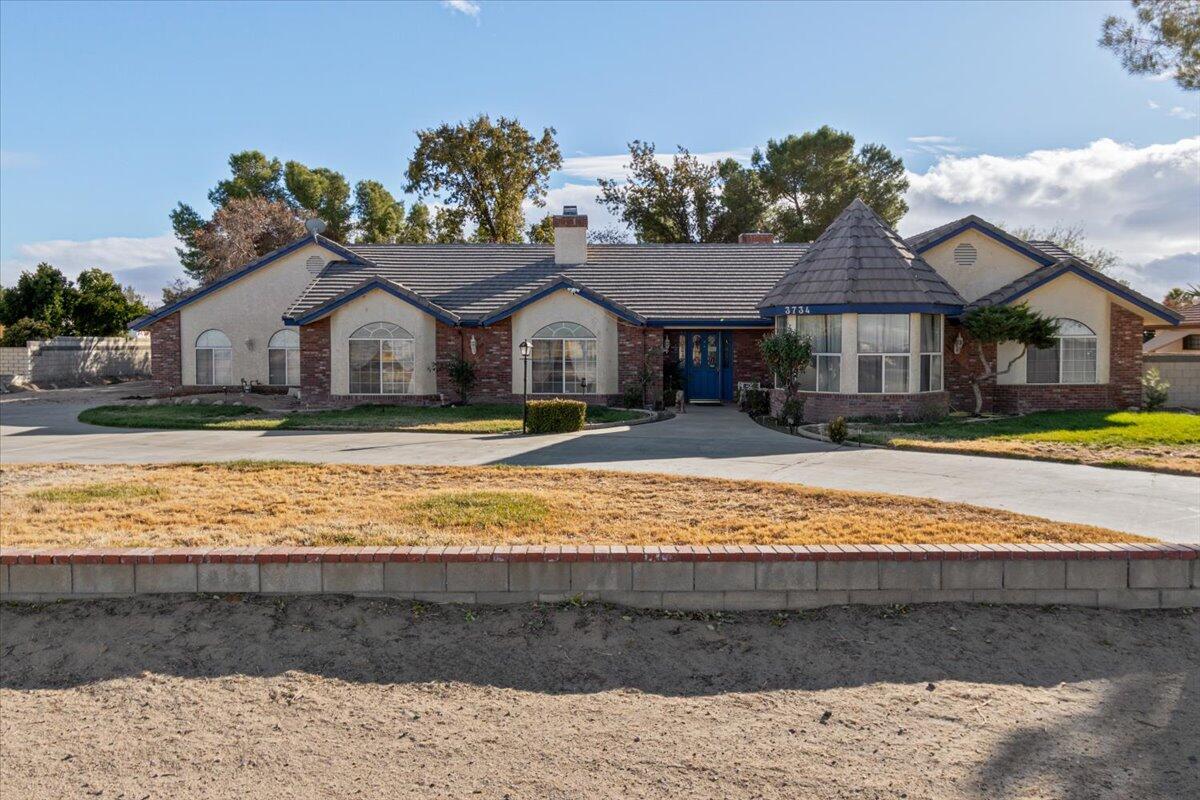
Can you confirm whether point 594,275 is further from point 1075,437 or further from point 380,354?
point 1075,437

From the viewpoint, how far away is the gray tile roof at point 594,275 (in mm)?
24578

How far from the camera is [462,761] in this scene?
4.85 meters

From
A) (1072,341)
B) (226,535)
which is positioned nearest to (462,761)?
(226,535)

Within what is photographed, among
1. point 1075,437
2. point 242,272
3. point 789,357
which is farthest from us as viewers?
point 242,272

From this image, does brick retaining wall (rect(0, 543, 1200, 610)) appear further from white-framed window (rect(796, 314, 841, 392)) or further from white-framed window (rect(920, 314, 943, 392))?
white-framed window (rect(920, 314, 943, 392))

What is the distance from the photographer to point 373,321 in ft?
76.6

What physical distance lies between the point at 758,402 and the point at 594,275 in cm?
743

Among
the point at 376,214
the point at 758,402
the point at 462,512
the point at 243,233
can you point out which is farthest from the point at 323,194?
the point at 462,512

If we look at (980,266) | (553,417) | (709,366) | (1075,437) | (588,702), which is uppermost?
(980,266)

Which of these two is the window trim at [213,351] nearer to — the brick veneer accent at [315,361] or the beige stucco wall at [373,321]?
the brick veneer accent at [315,361]

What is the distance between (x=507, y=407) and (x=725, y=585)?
16.7 m

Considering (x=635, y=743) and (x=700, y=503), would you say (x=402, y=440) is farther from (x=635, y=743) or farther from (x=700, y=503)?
(x=635, y=743)

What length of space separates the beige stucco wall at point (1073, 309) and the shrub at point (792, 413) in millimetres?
5720

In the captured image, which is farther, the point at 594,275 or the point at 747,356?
the point at 594,275
